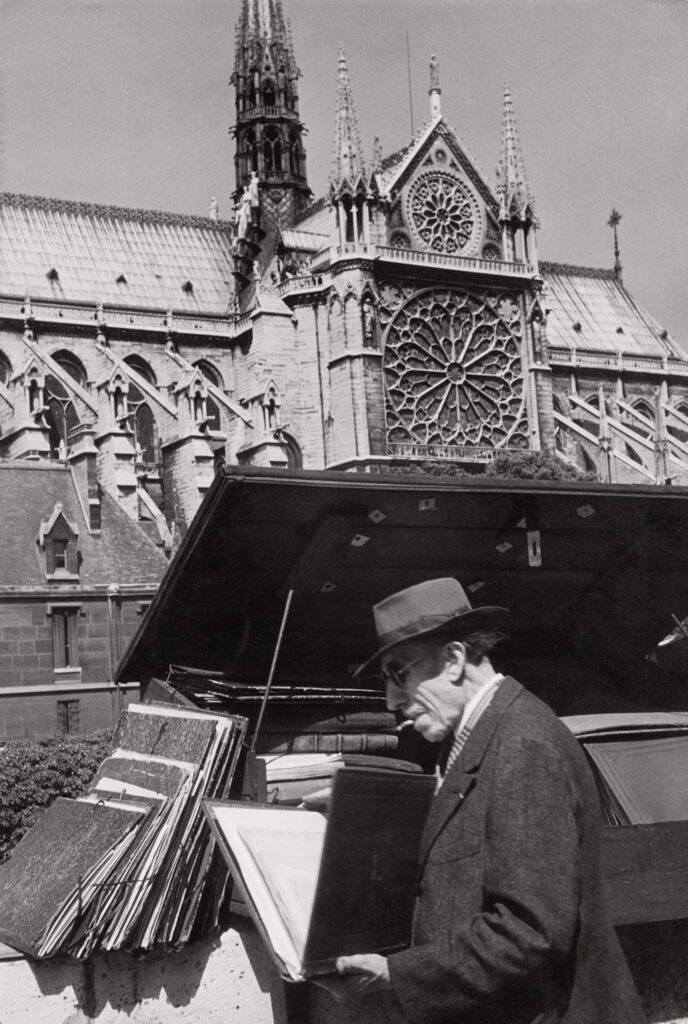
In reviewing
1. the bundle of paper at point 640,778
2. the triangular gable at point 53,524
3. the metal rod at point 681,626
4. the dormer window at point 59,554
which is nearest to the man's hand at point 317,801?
the bundle of paper at point 640,778

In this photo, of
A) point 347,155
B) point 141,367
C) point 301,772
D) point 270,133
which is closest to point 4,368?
point 141,367

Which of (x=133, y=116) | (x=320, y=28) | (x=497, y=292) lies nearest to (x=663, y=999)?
(x=320, y=28)

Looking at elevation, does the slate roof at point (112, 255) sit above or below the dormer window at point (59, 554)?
above

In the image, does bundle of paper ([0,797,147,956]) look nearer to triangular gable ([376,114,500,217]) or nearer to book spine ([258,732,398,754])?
book spine ([258,732,398,754])

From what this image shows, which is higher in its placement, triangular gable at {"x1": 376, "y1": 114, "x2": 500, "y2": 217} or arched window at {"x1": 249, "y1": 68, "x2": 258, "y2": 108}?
arched window at {"x1": 249, "y1": 68, "x2": 258, "y2": 108}

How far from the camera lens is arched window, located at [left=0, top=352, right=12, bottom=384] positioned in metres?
40.2

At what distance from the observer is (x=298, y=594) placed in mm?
5270

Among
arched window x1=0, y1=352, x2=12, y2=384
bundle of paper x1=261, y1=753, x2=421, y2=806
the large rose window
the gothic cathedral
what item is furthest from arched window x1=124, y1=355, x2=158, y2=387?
bundle of paper x1=261, y1=753, x2=421, y2=806

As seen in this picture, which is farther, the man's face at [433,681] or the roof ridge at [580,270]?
the roof ridge at [580,270]

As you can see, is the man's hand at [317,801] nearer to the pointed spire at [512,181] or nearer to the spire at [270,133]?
the pointed spire at [512,181]

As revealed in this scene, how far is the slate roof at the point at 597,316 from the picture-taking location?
180ft

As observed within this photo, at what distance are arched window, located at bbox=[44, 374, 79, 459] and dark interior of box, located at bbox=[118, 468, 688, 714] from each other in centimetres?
3367

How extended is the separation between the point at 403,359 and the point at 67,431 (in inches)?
448

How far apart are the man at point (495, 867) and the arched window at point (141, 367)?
41.6 metres
